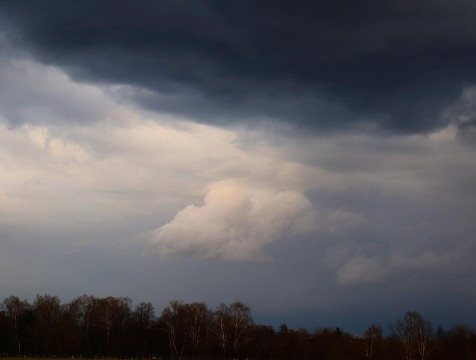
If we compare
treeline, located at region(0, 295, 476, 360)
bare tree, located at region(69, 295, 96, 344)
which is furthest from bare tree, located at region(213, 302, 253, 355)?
bare tree, located at region(69, 295, 96, 344)

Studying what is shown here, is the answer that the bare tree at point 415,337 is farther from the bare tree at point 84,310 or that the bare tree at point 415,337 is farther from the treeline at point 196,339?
the bare tree at point 84,310

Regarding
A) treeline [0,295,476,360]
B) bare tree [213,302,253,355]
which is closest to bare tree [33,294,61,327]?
treeline [0,295,476,360]

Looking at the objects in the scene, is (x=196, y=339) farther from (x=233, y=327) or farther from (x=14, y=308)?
(x=14, y=308)

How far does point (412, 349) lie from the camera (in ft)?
504

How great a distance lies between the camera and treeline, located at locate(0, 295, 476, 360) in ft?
513

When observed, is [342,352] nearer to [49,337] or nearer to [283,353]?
[283,353]

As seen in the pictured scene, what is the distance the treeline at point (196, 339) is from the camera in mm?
156375

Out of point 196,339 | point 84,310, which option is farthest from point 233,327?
point 84,310

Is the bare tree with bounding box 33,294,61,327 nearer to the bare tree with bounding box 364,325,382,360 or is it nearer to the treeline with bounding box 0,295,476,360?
the treeline with bounding box 0,295,476,360

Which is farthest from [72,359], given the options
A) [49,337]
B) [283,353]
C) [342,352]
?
[342,352]

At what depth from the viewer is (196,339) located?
164 meters

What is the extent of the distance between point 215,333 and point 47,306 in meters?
63.9

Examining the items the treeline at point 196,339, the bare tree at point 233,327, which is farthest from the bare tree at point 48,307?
the bare tree at point 233,327

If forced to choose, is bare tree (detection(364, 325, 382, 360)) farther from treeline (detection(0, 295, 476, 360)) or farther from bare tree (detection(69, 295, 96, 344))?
bare tree (detection(69, 295, 96, 344))
